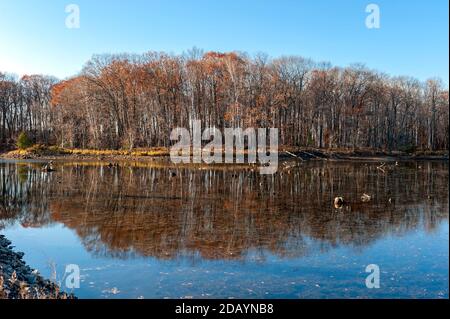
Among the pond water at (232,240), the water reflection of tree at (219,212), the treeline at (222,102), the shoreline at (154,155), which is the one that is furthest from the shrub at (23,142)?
the pond water at (232,240)

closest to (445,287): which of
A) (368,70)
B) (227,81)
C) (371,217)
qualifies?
(371,217)

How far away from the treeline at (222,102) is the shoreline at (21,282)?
176 ft

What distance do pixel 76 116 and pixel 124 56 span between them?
13182mm

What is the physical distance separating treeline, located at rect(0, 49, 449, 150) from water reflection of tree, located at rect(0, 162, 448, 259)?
1483 inches

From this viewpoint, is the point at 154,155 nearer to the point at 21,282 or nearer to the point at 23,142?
the point at 23,142

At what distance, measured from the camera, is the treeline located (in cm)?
6606

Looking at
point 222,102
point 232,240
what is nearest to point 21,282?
point 232,240

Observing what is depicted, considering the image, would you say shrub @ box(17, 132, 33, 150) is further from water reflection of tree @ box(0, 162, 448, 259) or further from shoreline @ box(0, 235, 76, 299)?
shoreline @ box(0, 235, 76, 299)

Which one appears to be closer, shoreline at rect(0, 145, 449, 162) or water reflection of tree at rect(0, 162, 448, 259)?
water reflection of tree at rect(0, 162, 448, 259)

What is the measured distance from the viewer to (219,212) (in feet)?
58.1

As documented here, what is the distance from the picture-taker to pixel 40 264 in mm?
10859

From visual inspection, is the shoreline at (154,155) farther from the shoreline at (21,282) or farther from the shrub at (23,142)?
the shoreline at (21,282)

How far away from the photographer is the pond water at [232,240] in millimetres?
9172

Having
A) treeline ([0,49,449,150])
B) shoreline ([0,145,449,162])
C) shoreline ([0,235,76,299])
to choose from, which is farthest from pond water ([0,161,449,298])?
treeline ([0,49,449,150])
